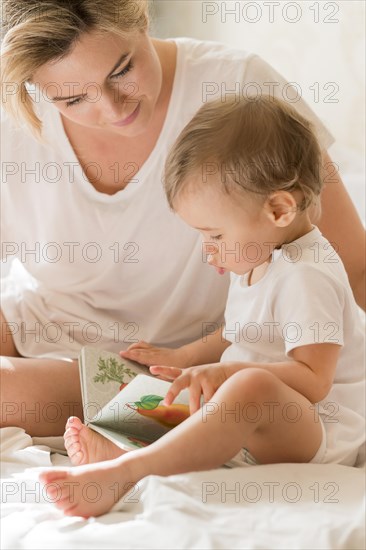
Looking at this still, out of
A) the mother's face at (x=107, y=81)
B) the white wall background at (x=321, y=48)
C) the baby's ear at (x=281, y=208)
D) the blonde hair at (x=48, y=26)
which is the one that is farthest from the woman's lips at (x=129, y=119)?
the white wall background at (x=321, y=48)

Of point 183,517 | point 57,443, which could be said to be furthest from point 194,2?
point 183,517

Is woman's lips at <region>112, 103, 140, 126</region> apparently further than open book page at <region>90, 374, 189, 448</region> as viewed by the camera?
Yes

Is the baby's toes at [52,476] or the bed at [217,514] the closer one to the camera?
the bed at [217,514]

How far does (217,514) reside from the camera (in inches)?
39.9

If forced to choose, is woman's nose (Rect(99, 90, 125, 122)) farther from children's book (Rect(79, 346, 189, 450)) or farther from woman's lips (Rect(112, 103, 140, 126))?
children's book (Rect(79, 346, 189, 450))

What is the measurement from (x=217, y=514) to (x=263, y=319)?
1.18 feet

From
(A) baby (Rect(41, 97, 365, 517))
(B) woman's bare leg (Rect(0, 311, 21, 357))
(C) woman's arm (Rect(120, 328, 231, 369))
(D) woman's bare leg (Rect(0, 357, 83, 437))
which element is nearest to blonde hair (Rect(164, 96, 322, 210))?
(A) baby (Rect(41, 97, 365, 517))

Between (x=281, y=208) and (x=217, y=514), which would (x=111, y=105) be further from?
(x=217, y=514)

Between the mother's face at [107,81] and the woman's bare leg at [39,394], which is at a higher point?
the mother's face at [107,81]

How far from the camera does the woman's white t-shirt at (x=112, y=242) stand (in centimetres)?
156

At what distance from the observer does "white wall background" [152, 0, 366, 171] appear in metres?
2.10

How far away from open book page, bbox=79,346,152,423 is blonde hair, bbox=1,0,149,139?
0.47m

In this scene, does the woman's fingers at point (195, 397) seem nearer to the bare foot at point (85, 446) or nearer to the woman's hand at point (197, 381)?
the woman's hand at point (197, 381)

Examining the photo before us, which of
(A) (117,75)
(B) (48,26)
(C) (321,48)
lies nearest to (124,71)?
(A) (117,75)
